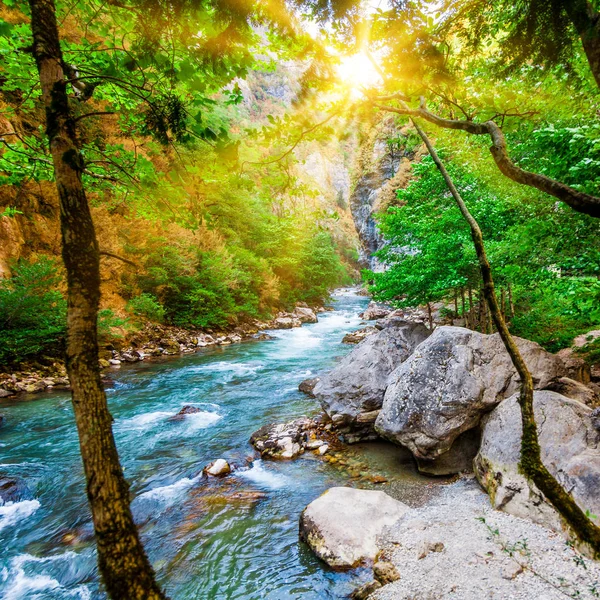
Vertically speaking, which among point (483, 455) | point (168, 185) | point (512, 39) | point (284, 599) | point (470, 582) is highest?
point (512, 39)

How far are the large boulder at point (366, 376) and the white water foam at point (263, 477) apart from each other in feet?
5.79

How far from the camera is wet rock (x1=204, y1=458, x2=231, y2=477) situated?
18.7ft

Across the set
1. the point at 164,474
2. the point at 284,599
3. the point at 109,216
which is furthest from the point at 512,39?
the point at 109,216

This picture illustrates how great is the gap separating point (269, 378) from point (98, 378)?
10.00 metres

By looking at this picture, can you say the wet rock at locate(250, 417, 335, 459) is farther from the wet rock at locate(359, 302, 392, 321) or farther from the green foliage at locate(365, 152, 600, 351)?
the wet rock at locate(359, 302, 392, 321)

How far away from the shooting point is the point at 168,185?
3.40 metres

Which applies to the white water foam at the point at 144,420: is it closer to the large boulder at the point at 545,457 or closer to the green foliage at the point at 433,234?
the green foliage at the point at 433,234

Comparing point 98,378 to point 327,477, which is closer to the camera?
point 98,378

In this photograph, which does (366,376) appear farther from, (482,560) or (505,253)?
(482,560)

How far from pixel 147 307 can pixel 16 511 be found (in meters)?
11.2

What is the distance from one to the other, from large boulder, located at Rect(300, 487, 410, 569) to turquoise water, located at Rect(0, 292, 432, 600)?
171 mm

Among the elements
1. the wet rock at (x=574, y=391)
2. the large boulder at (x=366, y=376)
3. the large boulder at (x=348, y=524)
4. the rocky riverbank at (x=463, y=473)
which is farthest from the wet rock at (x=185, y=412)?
the wet rock at (x=574, y=391)

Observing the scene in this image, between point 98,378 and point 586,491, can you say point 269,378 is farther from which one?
point 98,378

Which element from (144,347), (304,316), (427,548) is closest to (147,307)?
(144,347)
